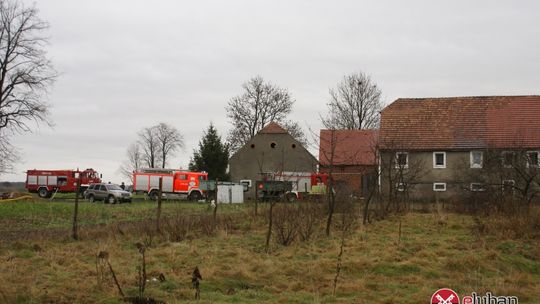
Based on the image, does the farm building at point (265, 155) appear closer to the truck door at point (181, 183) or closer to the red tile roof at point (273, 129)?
the red tile roof at point (273, 129)

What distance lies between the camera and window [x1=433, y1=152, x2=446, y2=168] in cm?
3959

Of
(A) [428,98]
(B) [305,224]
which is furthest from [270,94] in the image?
(B) [305,224]

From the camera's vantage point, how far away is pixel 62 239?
45.9ft

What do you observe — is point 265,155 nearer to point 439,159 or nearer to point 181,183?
point 181,183

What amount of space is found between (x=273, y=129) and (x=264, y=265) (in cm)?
4372

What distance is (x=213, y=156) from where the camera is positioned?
54.6 m

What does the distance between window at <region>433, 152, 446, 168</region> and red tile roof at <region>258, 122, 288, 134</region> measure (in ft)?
57.2

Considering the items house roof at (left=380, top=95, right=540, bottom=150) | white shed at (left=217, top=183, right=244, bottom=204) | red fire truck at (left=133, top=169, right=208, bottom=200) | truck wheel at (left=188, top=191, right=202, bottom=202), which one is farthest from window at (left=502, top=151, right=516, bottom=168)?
truck wheel at (left=188, top=191, right=202, bottom=202)

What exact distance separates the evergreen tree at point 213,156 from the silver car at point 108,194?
48.4 feet

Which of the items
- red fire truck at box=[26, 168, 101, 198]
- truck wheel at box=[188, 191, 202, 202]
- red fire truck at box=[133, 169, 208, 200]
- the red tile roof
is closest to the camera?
truck wheel at box=[188, 191, 202, 202]

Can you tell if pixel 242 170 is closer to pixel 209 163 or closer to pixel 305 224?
pixel 209 163
